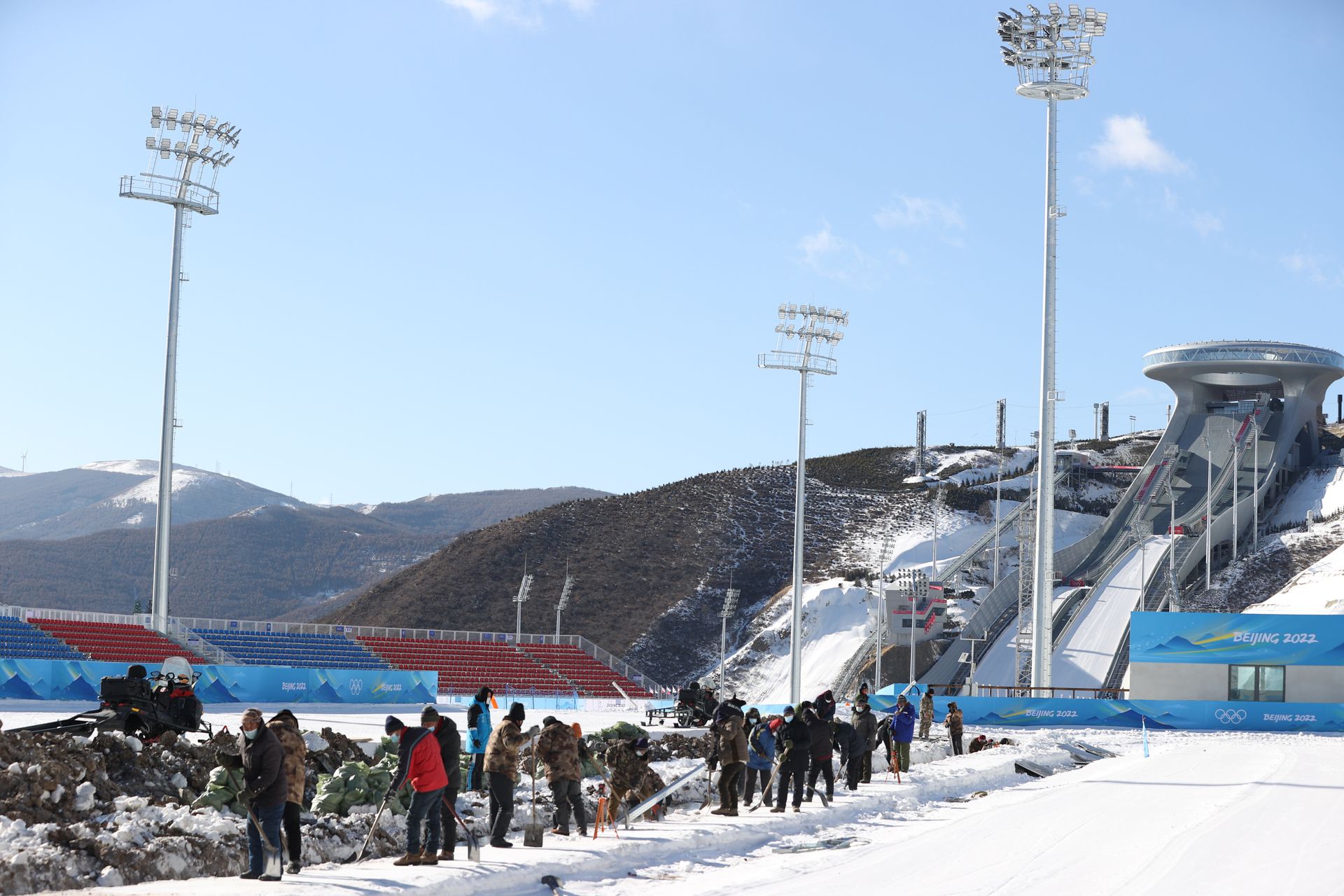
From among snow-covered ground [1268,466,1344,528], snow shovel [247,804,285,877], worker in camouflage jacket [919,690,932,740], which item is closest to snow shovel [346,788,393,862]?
snow shovel [247,804,285,877]

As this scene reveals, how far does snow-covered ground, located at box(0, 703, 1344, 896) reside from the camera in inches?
524

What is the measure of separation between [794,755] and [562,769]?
4226 millimetres

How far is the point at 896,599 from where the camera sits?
80062 mm

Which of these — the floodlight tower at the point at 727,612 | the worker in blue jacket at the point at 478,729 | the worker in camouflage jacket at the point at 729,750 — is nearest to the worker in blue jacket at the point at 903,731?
the worker in camouflage jacket at the point at 729,750

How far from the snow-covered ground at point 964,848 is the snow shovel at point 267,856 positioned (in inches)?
10.7

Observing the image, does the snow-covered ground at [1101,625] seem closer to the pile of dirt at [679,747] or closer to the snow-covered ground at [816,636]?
the snow-covered ground at [816,636]

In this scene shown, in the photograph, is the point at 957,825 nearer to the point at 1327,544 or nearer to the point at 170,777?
the point at 170,777

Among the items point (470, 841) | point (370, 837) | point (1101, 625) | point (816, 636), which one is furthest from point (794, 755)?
point (816, 636)

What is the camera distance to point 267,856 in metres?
13.0

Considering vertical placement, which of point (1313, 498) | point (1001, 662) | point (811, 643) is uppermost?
point (1313, 498)

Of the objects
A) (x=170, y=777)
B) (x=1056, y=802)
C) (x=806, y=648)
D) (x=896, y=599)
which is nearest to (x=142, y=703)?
(x=170, y=777)

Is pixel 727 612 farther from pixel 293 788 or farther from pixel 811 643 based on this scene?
pixel 293 788

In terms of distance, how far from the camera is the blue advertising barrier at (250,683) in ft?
126

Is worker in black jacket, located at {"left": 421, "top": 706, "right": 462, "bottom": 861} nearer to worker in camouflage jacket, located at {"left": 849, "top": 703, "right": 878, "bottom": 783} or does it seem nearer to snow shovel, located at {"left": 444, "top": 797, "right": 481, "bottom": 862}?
snow shovel, located at {"left": 444, "top": 797, "right": 481, "bottom": 862}
